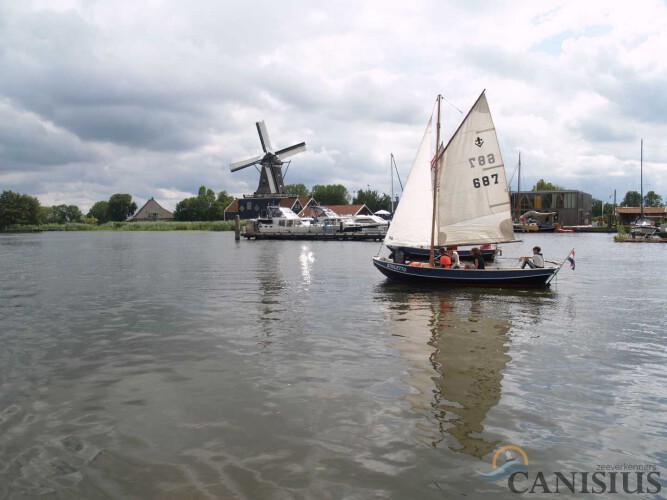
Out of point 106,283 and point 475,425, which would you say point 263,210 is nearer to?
point 106,283

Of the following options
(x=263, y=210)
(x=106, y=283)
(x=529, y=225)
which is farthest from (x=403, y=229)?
(x=263, y=210)

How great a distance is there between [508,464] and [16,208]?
19436cm

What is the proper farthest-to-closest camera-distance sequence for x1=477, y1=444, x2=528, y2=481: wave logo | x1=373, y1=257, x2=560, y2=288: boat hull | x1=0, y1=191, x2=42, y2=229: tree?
x1=0, y1=191, x2=42, y2=229: tree
x1=373, y1=257, x2=560, y2=288: boat hull
x1=477, y1=444, x2=528, y2=481: wave logo

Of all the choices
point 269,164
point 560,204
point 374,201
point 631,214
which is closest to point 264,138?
point 269,164

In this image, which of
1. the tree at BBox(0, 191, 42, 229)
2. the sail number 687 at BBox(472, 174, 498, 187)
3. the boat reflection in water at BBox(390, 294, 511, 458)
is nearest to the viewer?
the boat reflection in water at BBox(390, 294, 511, 458)

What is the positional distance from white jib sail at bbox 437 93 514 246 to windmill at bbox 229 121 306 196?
350 ft

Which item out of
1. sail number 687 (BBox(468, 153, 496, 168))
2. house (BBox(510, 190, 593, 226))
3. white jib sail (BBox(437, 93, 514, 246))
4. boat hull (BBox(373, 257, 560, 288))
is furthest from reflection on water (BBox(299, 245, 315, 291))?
house (BBox(510, 190, 593, 226))

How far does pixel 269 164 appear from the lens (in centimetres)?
13500

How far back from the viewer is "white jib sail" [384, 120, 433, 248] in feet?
101

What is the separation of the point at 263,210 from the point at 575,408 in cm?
12864

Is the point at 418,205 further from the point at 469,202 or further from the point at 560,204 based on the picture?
the point at 560,204

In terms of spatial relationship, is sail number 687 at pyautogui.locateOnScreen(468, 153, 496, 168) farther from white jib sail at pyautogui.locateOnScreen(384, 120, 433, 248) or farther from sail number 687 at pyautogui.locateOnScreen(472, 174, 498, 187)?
white jib sail at pyautogui.locateOnScreen(384, 120, 433, 248)

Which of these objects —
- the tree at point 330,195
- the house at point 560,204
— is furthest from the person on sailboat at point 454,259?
the tree at point 330,195

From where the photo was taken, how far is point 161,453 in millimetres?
8461
